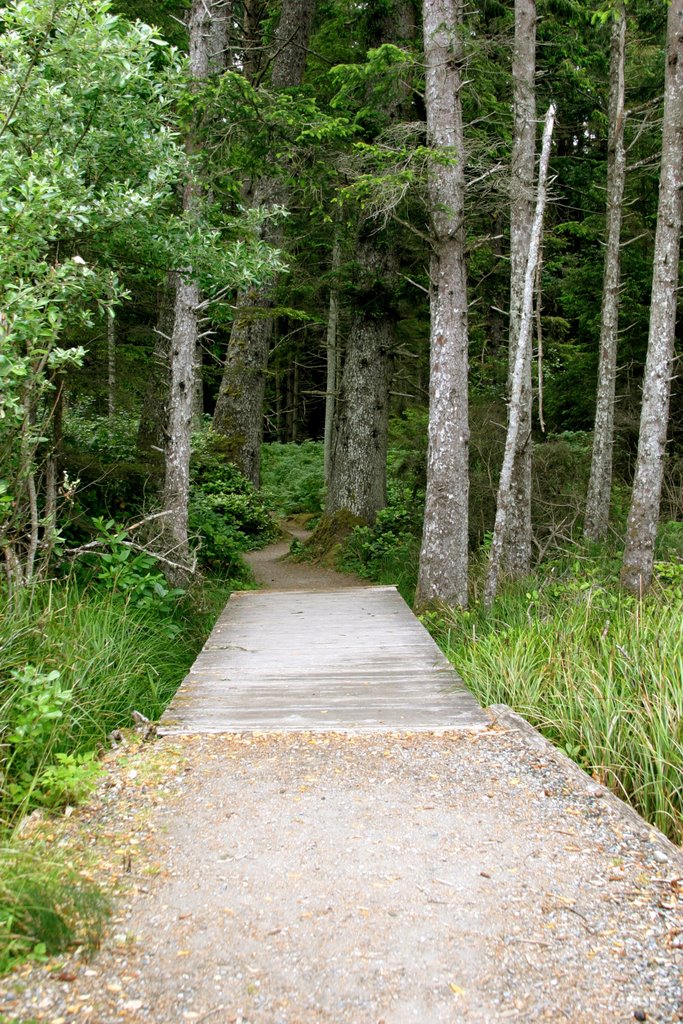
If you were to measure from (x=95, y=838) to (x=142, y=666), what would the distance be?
2482mm

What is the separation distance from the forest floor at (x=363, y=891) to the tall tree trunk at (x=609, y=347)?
8.26m

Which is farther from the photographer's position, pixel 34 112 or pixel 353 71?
pixel 353 71

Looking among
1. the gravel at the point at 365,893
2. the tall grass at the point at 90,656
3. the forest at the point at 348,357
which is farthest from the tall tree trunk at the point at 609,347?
the gravel at the point at 365,893

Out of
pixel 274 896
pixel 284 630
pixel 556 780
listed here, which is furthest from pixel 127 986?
pixel 284 630

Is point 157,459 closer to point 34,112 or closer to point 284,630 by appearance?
point 284,630

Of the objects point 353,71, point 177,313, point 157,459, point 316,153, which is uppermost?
point 353,71

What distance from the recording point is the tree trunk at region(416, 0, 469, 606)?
9.30 m

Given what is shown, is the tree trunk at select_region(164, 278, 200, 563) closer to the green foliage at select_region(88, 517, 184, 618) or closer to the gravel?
the green foliage at select_region(88, 517, 184, 618)

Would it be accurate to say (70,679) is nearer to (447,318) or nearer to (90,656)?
(90,656)

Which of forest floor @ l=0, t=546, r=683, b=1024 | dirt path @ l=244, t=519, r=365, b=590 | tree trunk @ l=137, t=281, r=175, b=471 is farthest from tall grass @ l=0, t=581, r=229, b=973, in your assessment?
dirt path @ l=244, t=519, r=365, b=590

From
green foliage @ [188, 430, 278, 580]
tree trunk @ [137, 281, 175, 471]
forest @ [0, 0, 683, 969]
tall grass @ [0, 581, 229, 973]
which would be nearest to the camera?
tall grass @ [0, 581, 229, 973]

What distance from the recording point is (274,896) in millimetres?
3467

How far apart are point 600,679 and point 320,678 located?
2.11 meters

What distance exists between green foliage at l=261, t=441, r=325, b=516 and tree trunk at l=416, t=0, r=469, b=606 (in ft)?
26.3
